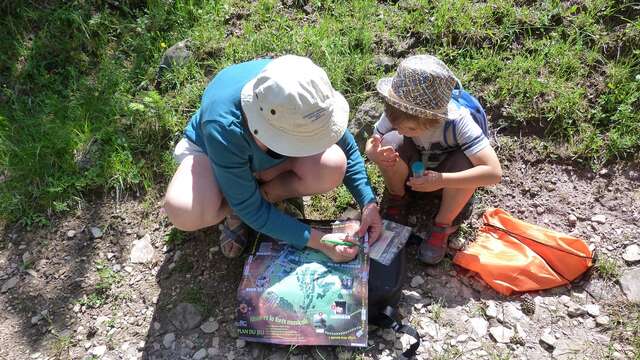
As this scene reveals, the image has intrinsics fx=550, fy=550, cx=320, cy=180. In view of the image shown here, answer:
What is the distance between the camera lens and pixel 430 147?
2830 mm

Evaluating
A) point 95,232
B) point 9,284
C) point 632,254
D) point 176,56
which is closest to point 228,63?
point 176,56

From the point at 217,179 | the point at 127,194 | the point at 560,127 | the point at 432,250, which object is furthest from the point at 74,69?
the point at 560,127

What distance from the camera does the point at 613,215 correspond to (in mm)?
3010

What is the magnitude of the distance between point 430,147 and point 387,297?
2.64 ft

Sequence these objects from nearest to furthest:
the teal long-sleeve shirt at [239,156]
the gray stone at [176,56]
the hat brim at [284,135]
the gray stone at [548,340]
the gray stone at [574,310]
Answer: the hat brim at [284,135] < the teal long-sleeve shirt at [239,156] < the gray stone at [548,340] < the gray stone at [574,310] < the gray stone at [176,56]

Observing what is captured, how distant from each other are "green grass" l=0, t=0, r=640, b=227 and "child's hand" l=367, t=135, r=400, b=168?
20.0 inches

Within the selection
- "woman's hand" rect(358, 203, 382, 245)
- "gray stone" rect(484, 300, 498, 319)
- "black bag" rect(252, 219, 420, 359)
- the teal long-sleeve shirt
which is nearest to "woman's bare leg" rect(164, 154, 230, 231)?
the teal long-sleeve shirt

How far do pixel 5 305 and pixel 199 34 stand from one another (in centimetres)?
213

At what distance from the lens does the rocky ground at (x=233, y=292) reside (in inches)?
102

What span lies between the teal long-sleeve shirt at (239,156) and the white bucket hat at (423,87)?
42cm

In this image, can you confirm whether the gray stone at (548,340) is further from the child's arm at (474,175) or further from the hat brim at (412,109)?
the hat brim at (412,109)

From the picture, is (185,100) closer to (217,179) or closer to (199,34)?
(199,34)

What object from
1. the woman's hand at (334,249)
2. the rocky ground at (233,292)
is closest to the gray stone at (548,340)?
the rocky ground at (233,292)

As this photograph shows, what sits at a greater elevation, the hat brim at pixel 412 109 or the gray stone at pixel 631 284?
the hat brim at pixel 412 109
